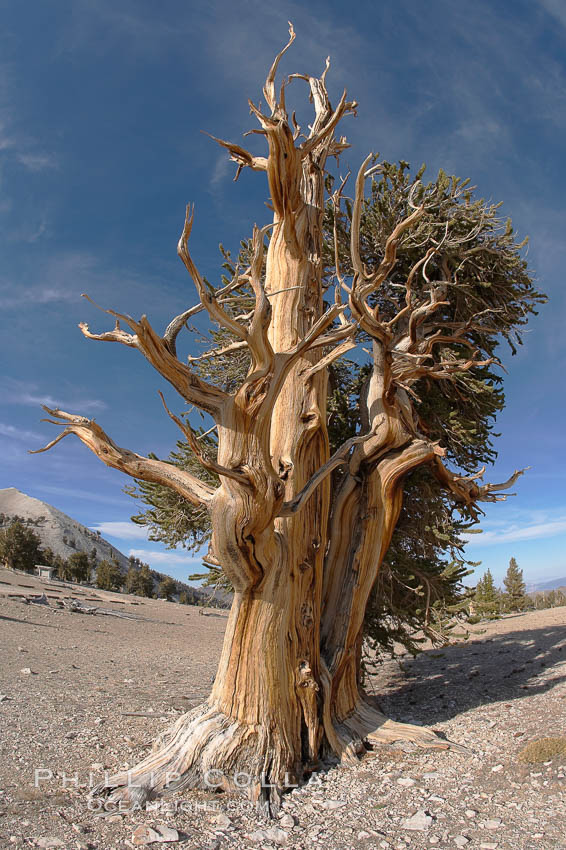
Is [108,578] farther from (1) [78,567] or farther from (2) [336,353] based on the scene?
(2) [336,353]

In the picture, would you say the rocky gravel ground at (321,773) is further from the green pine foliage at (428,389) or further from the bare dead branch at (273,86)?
the bare dead branch at (273,86)

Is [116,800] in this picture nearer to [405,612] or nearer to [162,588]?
[405,612]

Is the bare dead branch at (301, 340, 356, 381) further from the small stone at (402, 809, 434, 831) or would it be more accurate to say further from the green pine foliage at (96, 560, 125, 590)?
the green pine foliage at (96, 560, 125, 590)

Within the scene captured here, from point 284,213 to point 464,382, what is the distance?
2851 mm

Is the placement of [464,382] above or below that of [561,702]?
above

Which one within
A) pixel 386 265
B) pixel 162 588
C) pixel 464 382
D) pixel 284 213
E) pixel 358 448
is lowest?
pixel 162 588

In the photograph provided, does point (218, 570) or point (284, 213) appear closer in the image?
point (284, 213)

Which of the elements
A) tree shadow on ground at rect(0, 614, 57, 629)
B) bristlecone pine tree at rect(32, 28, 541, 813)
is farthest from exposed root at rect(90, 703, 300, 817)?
tree shadow on ground at rect(0, 614, 57, 629)

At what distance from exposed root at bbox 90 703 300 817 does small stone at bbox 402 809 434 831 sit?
89 centimetres

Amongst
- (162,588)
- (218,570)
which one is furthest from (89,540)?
(218,570)

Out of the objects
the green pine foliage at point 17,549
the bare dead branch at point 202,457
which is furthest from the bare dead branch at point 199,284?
the green pine foliage at point 17,549

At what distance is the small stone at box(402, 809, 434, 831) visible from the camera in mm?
3220

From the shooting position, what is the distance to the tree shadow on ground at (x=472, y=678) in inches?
236

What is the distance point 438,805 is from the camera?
11.5 ft
